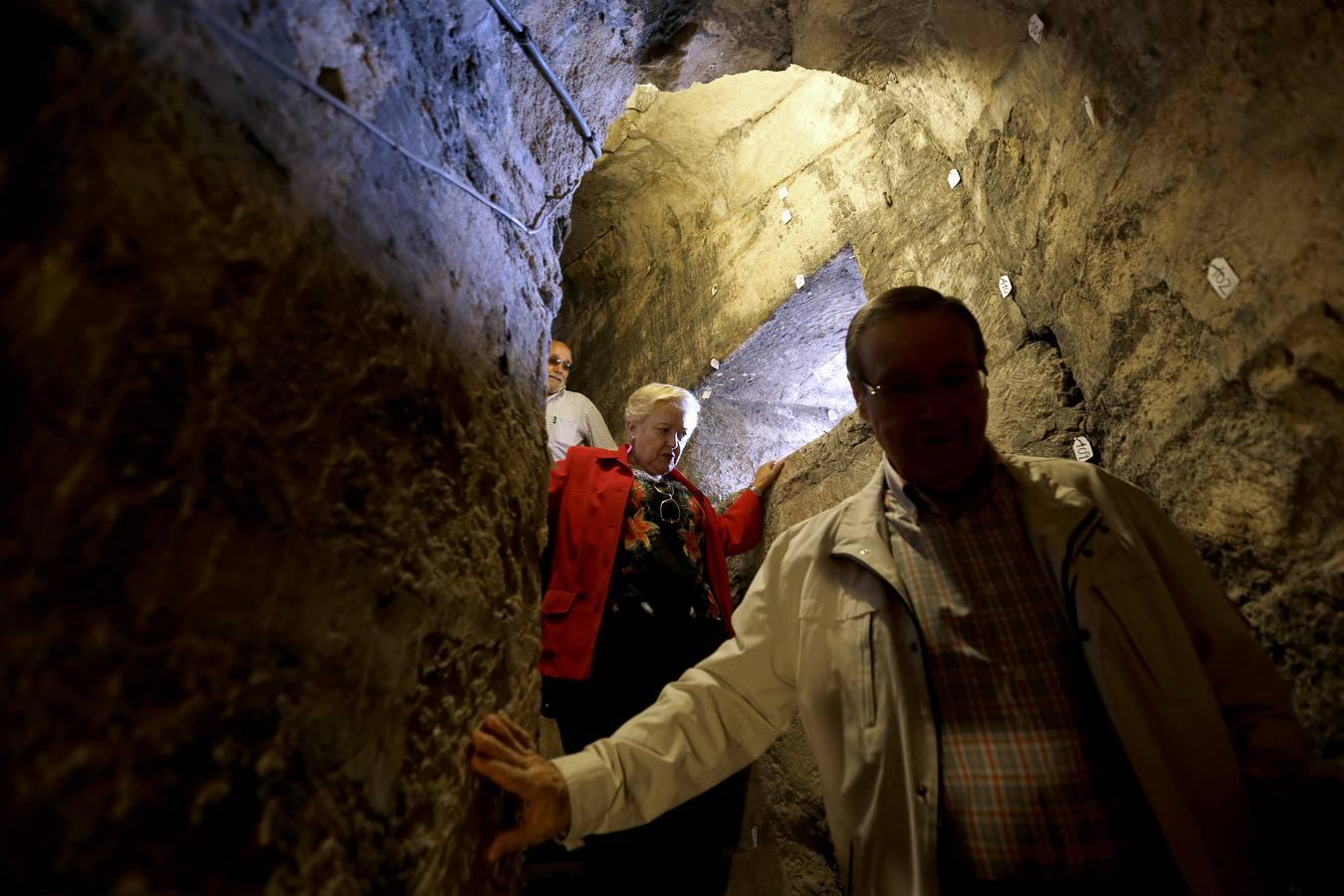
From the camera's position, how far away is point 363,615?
2.95 ft

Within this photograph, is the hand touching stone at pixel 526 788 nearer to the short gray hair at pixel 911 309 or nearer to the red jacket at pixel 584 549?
the red jacket at pixel 584 549

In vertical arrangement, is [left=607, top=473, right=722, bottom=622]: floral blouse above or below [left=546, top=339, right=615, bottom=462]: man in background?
below

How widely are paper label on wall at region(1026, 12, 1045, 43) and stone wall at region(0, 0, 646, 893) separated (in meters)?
1.62

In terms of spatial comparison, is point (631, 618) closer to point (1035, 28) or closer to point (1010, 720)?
point (1010, 720)

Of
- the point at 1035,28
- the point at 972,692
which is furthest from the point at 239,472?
the point at 1035,28

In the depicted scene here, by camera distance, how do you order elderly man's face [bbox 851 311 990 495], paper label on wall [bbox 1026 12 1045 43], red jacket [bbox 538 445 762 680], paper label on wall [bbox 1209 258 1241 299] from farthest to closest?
red jacket [bbox 538 445 762 680]
paper label on wall [bbox 1026 12 1045 43]
elderly man's face [bbox 851 311 990 495]
paper label on wall [bbox 1209 258 1241 299]

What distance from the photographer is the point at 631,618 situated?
2150mm

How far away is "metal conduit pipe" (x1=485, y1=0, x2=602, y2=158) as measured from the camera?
163 centimetres

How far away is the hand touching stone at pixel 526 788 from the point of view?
1.08 meters

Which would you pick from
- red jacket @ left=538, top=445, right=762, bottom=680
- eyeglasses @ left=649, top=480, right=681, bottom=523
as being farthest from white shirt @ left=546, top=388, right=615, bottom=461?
eyeglasses @ left=649, top=480, right=681, bottom=523

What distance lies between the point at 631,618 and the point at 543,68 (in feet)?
5.46

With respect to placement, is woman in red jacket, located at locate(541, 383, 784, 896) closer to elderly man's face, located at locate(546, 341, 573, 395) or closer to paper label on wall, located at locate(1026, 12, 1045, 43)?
elderly man's face, located at locate(546, 341, 573, 395)

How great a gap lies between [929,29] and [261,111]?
2268 millimetres

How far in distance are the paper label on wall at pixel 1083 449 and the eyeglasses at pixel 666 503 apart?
132 cm
